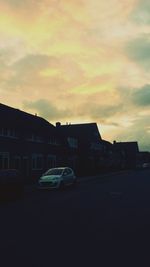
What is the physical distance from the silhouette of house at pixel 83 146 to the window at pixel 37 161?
7.39 meters

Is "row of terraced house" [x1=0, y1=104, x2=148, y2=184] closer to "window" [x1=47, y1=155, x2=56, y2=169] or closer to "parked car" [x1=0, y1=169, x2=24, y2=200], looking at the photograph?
"window" [x1=47, y1=155, x2=56, y2=169]

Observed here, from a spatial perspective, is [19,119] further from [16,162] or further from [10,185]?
[10,185]

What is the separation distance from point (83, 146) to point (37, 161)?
19.6 metres

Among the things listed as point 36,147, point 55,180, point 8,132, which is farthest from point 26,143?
point 55,180

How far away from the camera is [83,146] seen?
2424 inches

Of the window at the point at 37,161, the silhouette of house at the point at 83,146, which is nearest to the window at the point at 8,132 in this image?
the window at the point at 37,161

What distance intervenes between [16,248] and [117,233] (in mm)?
2995

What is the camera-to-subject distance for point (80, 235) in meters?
9.83

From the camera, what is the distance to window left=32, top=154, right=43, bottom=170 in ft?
137

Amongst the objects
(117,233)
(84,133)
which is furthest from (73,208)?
(84,133)

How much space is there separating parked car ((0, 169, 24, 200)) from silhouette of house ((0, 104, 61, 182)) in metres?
12.2

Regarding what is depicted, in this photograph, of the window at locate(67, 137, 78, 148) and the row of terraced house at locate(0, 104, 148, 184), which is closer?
the row of terraced house at locate(0, 104, 148, 184)

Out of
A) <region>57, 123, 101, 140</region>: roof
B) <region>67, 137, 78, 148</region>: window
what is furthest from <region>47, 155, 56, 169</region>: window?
<region>57, 123, 101, 140</region>: roof

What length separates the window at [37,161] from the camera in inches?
1640
